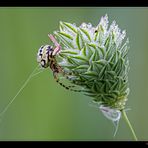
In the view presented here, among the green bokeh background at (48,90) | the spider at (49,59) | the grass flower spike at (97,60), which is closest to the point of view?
the grass flower spike at (97,60)

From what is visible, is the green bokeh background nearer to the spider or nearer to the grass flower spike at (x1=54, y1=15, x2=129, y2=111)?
the spider

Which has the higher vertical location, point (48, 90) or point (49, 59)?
point (49, 59)

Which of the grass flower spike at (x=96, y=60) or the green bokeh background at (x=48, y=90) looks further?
the green bokeh background at (x=48, y=90)

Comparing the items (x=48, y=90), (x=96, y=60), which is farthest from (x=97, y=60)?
(x=48, y=90)

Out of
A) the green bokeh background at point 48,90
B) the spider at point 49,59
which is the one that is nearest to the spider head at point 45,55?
the spider at point 49,59

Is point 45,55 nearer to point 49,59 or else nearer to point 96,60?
point 49,59

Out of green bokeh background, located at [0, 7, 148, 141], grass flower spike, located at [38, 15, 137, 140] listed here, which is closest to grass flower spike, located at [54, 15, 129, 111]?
grass flower spike, located at [38, 15, 137, 140]

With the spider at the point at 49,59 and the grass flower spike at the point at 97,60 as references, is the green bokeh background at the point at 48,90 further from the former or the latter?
the grass flower spike at the point at 97,60
